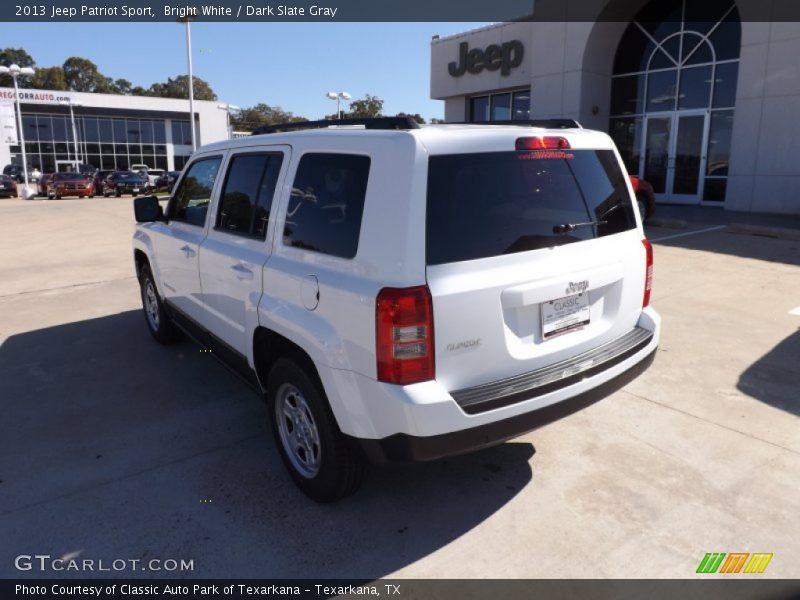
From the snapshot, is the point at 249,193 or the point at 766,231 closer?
the point at 249,193

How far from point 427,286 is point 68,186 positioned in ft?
113

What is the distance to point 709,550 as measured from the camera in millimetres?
2834

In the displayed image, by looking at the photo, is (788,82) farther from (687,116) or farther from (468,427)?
(468,427)

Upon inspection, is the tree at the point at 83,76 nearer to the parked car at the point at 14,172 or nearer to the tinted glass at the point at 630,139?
the parked car at the point at 14,172

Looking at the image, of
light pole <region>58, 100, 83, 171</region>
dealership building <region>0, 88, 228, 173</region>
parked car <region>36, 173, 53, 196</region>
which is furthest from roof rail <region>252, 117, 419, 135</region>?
dealership building <region>0, 88, 228, 173</region>

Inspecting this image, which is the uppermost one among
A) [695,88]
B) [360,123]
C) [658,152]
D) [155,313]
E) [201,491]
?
[695,88]

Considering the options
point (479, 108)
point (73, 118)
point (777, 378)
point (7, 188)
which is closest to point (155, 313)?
point (777, 378)

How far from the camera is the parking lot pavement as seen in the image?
2844 millimetres

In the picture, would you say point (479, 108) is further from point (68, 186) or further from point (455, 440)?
point (455, 440)

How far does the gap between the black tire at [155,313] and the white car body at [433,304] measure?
252 cm

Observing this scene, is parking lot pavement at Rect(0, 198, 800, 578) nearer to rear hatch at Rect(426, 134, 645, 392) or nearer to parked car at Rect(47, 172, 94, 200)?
rear hatch at Rect(426, 134, 645, 392)

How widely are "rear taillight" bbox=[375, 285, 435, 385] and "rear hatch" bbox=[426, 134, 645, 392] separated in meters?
0.05

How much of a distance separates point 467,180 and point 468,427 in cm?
111

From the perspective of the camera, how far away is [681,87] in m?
17.9
